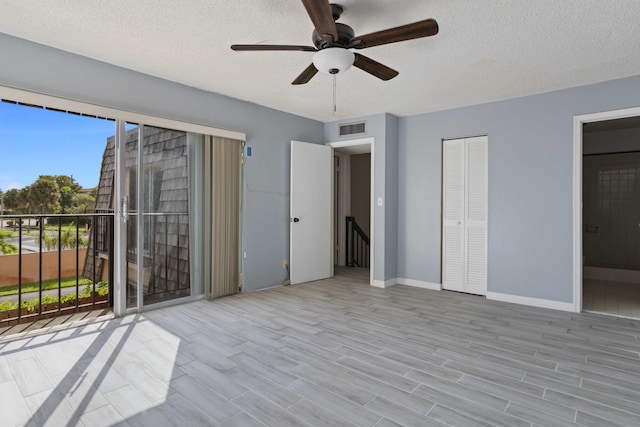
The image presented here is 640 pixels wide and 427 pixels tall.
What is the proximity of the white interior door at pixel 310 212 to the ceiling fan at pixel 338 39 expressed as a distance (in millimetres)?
2611

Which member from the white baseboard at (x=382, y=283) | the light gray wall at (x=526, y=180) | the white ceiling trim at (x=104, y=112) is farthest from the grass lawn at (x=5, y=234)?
the light gray wall at (x=526, y=180)

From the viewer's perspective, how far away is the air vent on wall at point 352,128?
211 inches

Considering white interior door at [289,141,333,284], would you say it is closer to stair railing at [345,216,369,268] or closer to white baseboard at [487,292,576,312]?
stair railing at [345,216,369,268]

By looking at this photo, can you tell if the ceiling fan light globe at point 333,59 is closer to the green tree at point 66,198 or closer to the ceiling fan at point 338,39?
the ceiling fan at point 338,39

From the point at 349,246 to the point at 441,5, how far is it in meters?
5.26

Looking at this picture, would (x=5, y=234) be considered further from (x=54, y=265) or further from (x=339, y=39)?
(x=339, y=39)

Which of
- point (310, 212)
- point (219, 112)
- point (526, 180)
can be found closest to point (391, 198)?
point (310, 212)

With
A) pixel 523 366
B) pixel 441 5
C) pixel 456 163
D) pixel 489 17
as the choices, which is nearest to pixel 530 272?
pixel 456 163

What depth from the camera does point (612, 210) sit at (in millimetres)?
6211

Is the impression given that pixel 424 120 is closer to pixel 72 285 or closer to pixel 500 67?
pixel 500 67

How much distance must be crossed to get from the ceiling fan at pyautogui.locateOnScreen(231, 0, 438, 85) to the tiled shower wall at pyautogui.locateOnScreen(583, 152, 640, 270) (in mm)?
5825

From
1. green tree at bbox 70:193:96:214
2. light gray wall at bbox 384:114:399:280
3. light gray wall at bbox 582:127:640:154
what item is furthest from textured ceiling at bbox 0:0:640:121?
light gray wall at bbox 582:127:640:154

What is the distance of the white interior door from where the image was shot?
5188 mm

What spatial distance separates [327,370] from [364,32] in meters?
2.61
